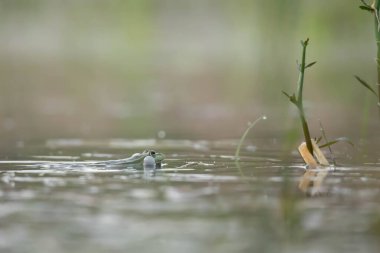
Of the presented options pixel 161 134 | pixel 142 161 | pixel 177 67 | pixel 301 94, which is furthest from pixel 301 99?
pixel 177 67

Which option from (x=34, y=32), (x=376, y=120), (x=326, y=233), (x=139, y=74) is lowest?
(x=326, y=233)

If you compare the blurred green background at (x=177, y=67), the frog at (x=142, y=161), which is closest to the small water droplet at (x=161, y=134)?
the blurred green background at (x=177, y=67)

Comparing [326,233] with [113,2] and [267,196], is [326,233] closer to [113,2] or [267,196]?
[267,196]

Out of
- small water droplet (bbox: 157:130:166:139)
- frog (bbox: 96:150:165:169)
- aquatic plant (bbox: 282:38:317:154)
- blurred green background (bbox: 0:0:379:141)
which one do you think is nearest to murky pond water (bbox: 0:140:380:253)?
frog (bbox: 96:150:165:169)

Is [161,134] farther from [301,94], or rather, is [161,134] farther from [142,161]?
[301,94]

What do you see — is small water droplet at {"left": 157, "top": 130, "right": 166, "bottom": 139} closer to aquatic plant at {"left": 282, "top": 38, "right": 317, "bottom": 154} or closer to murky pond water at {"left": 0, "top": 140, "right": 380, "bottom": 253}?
murky pond water at {"left": 0, "top": 140, "right": 380, "bottom": 253}

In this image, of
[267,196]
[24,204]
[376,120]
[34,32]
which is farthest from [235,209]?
[34,32]

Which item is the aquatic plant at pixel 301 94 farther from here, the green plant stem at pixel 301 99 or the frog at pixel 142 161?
the frog at pixel 142 161
